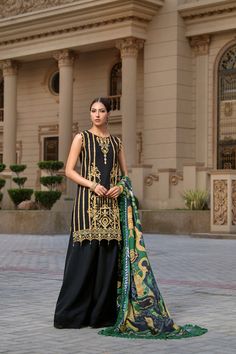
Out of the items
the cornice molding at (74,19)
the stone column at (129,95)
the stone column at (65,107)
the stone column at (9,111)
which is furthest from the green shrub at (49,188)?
the stone column at (9,111)

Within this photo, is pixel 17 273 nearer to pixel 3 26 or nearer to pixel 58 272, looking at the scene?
pixel 58 272

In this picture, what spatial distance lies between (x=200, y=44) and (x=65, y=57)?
5.33m

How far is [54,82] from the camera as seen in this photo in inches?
1300

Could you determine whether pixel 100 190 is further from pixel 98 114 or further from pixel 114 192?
pixel 98 114

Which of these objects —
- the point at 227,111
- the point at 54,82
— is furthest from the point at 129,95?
the point at 54,82

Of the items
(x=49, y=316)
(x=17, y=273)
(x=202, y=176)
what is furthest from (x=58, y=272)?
(x=202, y=176)

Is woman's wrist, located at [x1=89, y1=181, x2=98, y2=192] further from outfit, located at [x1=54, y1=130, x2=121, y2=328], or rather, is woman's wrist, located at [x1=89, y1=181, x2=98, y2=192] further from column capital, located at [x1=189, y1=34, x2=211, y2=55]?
column capital, located at [x1=189, y1=34, x2=211, y2=55]

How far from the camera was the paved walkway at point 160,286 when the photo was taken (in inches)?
217

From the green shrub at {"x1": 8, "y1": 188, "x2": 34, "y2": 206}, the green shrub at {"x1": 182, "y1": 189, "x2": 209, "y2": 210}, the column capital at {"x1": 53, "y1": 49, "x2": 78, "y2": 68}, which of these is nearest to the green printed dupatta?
the green shrub at {"x1": 182, "y1": 189, "x2": 209, "y2": 210}

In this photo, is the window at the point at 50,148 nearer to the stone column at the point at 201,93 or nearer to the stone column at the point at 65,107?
the stone column at the point at 65,107

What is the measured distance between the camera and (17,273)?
1052 cm

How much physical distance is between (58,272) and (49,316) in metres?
3.85

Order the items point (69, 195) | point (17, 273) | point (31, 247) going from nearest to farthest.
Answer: point (17, 273)
point (31, 247)
point (69, 195)

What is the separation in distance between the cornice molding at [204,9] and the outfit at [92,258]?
66.0 ft
